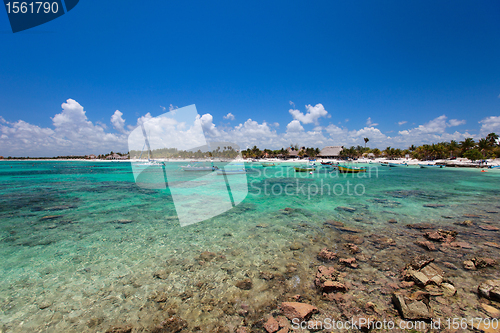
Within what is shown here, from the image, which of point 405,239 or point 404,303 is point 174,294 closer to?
point 404,303

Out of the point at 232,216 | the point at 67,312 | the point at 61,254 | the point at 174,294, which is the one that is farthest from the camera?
the point at 232,216

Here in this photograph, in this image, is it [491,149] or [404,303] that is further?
[491,149]

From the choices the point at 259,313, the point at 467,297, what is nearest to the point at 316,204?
the point at 467,297

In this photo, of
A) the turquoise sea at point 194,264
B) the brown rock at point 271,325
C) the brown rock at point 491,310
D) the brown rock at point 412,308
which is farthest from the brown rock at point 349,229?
the brown rock at point 271,325

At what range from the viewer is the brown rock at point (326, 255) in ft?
23.1

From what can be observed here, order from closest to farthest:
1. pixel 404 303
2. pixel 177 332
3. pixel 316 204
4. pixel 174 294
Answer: pixel 177 332, pixel 404 303, pixel 174 294, pixel 316 204

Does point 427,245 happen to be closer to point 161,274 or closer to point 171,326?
point 171,326

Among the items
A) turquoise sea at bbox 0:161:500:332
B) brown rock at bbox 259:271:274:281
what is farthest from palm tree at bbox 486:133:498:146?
brown rock at bbox 259:271:274:281

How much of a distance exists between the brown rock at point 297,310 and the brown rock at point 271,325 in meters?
0.35

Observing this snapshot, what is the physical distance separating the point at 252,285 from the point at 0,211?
2014cm

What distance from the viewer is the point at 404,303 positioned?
4363mm

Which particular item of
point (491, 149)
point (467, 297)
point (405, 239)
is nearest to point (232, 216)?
point (405, 239)

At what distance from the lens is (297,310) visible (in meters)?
4.41
